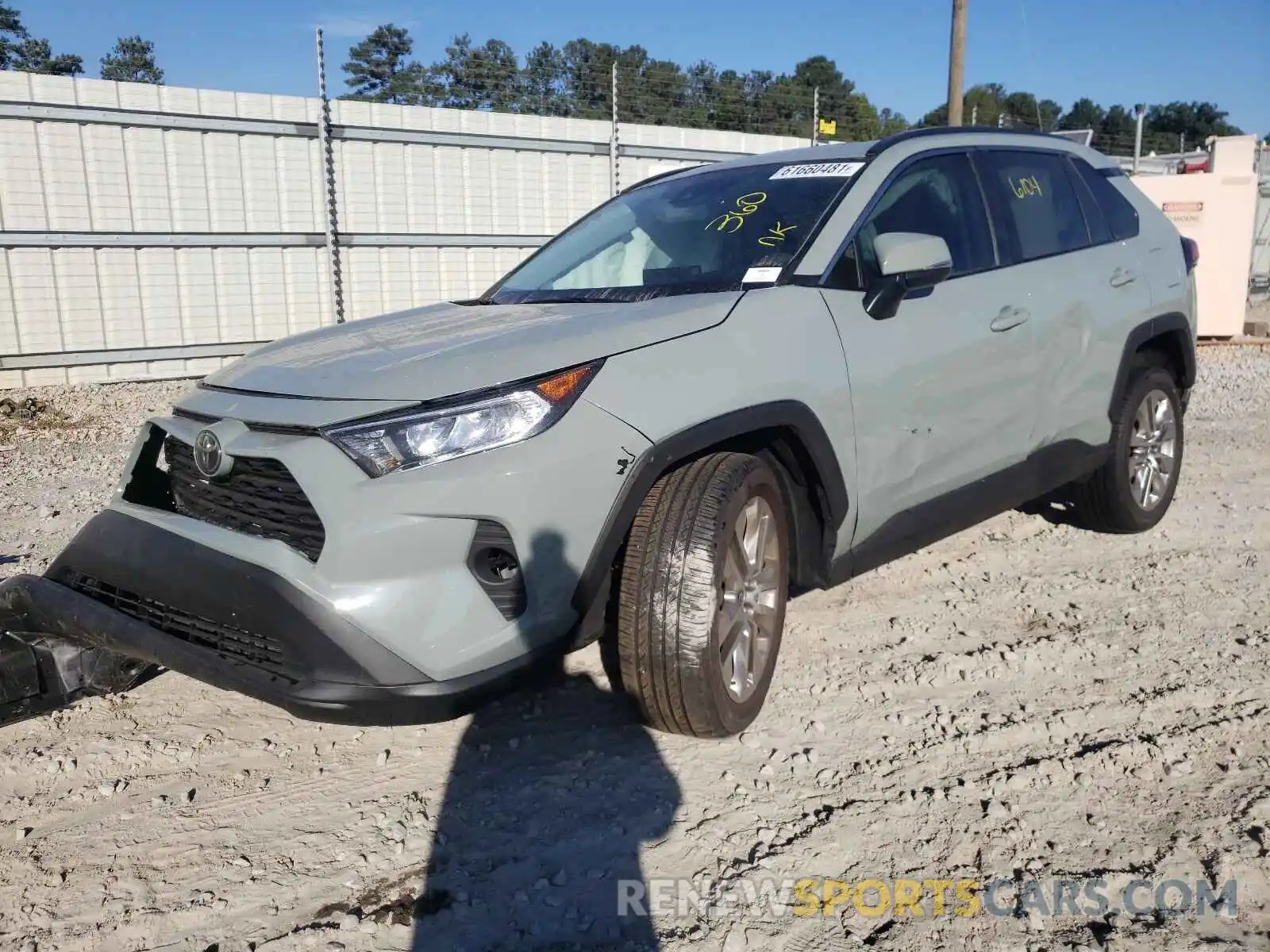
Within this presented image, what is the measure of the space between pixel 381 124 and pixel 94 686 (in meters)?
8.60

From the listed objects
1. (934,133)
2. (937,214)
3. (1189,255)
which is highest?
(934,133)

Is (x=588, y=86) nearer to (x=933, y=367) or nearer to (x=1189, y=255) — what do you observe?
(x=1189, y=255)

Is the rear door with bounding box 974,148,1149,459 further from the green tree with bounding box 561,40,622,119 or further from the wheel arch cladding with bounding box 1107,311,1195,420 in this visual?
the green tree with bounding box 561,40,622,119

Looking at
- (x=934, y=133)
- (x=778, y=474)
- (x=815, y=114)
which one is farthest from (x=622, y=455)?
(x=815, y=114)

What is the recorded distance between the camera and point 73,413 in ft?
29.0

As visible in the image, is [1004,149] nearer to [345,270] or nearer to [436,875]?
[436,875]

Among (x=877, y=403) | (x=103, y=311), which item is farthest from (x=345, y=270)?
(x=877, y=403)

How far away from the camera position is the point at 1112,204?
15.7 ft

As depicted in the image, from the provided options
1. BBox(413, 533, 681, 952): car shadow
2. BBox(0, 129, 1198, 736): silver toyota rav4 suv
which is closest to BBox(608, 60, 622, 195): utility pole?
BBox(0, 129, 1198, 736): silver toyota rav4 suv

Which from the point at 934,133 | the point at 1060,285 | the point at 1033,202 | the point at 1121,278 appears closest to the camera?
A: the point at 934,133

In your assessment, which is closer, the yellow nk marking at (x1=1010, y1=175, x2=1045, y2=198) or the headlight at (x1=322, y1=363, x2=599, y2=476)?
the headlight at (x1=322, y1=363, x2=599, y2=476)

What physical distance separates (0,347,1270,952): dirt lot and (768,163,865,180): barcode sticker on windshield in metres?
1.69

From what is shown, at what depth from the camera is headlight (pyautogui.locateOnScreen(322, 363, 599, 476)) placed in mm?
2492

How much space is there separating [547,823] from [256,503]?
1.11 m
